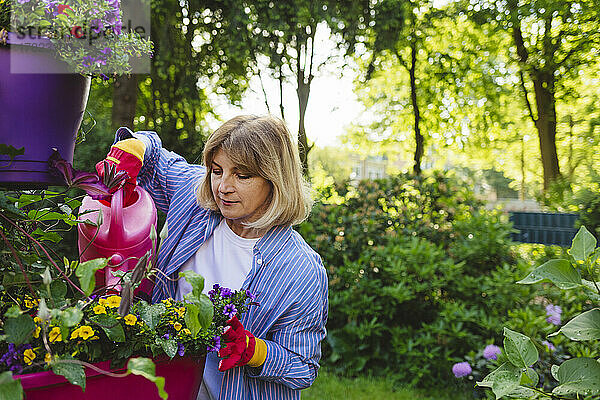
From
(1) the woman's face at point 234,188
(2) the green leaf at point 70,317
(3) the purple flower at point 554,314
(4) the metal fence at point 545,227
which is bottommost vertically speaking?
(3) the purple flower at point 554,314

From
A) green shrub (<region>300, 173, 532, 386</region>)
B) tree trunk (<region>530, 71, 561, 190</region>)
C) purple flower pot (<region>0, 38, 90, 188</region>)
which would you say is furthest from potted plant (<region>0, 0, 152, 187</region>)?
tree trunk (<region>530, 71, 561, 190</region>)

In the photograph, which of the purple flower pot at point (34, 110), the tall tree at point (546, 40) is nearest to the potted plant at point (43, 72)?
the purple flower pot at point (34, 110)

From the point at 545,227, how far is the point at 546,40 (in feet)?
12.6

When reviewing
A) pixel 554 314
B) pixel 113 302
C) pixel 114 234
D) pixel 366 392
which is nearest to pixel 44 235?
pixel 114 234

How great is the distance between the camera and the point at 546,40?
24.1 feet

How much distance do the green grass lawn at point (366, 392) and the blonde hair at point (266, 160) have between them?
2377mm

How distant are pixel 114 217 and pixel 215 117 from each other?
5116 mm

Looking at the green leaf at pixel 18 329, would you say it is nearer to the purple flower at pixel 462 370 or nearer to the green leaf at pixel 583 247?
the green leaf at pixel 583 247

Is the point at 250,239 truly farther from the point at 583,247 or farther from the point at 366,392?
the point at 366,392

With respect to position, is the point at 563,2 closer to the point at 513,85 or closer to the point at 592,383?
the point at 513,85

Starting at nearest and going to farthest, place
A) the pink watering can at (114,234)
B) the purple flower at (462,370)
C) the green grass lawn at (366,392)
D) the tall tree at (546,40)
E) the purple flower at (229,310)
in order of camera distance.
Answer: the purple flower at (229,310) → the pink watering can at (114,234) → the purple flower at (462,370) → the green grass lawn at (366,392) → the tall tree at (546,40)

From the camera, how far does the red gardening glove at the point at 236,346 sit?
944mm

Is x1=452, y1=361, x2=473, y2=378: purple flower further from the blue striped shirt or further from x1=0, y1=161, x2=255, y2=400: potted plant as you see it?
x1=0, y1=161, x2=255, y2=400: potted plant

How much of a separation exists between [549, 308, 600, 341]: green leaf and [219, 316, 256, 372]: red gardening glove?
510 millimetres
